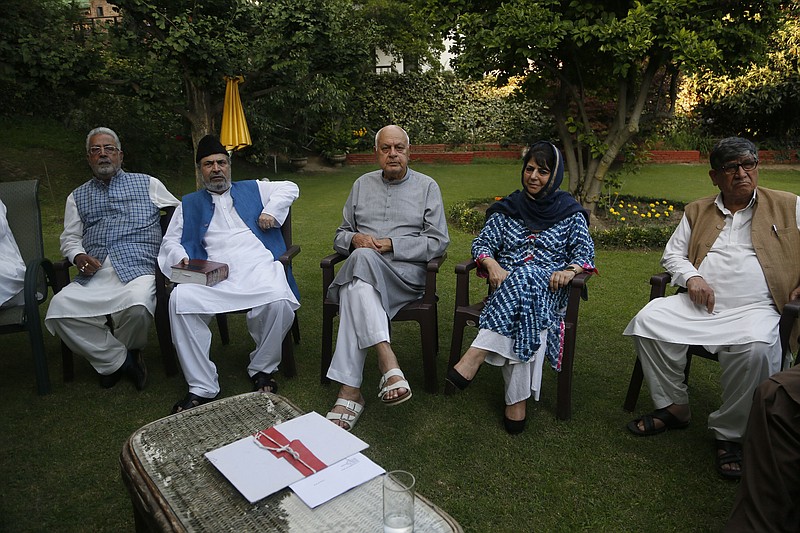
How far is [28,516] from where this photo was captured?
2.44m

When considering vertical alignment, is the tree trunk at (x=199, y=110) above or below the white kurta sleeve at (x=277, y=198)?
above

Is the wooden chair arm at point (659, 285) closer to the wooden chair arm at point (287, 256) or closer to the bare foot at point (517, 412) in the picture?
the bare foot at point (517, 412)

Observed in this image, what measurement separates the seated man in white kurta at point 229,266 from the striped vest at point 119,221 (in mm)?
247

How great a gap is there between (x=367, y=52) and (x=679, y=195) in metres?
5.25

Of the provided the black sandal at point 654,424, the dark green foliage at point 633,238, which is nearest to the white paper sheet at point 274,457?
the black sandal at point 654,424

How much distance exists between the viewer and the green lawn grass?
2.43 meters

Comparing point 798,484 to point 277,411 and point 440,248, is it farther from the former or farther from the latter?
point 440,248

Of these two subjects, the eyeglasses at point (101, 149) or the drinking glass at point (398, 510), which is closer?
the drinking glass at point (398, 510)

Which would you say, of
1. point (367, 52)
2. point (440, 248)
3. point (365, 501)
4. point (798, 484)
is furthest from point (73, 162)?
point (798, 484)

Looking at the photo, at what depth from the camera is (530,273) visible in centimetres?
302

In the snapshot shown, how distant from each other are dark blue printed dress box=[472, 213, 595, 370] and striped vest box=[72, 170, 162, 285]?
2.04m

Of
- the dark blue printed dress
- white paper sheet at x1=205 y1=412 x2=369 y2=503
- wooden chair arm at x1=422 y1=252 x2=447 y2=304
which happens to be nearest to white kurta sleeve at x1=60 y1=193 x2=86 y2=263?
wooden chair arm at x1=422 y1=252 x2=447 y2=304

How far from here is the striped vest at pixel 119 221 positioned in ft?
12.2

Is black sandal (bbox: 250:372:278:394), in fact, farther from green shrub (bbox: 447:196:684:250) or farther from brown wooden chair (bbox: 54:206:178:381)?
green shrub (bbox: 447:196:684:250)
